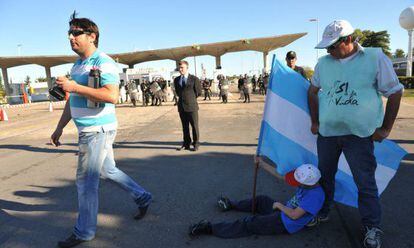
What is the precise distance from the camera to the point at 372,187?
2.81 metres

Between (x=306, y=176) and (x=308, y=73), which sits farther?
(x=308, y=73)

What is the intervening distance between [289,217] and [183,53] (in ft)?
153

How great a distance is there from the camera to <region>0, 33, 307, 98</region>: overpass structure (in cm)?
4331

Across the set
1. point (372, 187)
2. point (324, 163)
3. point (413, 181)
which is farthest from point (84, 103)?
point (413, 181)

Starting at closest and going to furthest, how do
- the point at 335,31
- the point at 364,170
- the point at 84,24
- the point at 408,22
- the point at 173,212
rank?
the point at 335,31
the point at 364,170
the point at 84,24
the point at 173,212
the point at 408,22

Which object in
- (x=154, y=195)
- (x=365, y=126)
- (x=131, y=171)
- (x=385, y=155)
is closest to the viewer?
(x=365, y=126)

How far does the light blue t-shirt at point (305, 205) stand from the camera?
301 centimetres

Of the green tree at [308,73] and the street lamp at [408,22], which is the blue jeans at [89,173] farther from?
the street lamp at [408,22]

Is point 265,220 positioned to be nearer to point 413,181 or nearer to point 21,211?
point 413,181

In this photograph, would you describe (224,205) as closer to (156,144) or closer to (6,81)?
(156,144)

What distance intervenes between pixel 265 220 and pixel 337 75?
1.44 m

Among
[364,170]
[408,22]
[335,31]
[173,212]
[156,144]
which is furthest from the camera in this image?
[408,22]

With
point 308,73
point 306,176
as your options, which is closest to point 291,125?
point 306,176

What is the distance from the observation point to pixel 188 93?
23.8ft
